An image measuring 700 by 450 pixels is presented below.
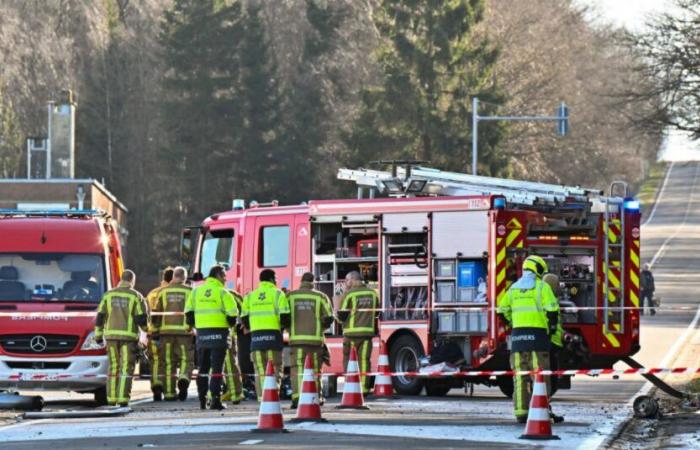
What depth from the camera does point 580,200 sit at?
23828mm

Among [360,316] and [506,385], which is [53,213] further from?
[506,385]

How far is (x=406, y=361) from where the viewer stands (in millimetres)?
24500

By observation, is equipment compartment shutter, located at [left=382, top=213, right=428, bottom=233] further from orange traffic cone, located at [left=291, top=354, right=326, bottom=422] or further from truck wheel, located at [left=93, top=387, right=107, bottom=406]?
orange traffic cone, located at [left=291, top=354, right=326, bottom=422]

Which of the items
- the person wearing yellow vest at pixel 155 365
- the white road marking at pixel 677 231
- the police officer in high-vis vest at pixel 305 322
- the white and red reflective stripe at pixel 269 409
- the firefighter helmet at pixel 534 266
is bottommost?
the white and red reflective stripe at pixel 269 409

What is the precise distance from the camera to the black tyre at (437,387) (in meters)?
24.4

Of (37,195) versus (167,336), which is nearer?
(167,336)

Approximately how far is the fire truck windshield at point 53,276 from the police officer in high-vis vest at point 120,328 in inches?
54.8

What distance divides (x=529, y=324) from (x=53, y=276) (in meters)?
7.51

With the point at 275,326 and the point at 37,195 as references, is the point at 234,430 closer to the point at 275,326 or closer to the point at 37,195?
the point at 275,326

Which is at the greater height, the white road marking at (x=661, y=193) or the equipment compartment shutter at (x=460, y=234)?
the white road marking at (x=661, y=193)

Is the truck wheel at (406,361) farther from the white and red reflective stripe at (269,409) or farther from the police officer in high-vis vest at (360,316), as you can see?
the white and red reflective stripe at (269,409)

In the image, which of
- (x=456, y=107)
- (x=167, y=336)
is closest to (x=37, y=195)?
(x=456, y=107)

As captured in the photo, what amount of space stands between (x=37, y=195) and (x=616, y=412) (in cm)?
4165

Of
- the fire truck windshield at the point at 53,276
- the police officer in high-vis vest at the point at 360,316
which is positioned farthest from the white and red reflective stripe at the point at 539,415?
the fire truck windshield at the point at 53,276
